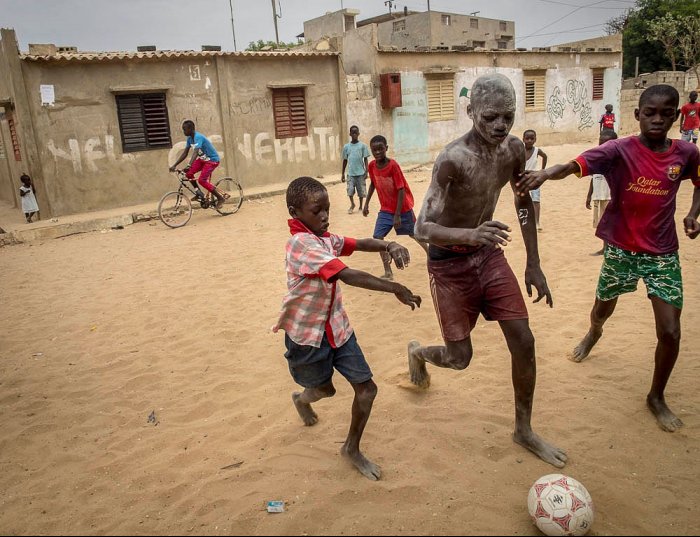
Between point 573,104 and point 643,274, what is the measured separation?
73.1 ft

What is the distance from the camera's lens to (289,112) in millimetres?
15172

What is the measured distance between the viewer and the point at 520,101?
68.8 ft

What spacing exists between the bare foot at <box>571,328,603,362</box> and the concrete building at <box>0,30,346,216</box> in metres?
11.6

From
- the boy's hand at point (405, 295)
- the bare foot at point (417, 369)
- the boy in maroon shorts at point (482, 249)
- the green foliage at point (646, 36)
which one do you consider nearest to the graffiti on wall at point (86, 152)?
the bare foot at point (417, 369)

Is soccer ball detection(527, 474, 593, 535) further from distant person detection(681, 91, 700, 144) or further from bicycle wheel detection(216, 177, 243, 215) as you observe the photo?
distant person detection(681, 91, 700, 144)

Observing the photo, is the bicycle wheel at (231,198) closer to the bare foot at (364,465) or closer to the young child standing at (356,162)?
the young child standing at (356,162)

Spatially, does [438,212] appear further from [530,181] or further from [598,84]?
[598,84]

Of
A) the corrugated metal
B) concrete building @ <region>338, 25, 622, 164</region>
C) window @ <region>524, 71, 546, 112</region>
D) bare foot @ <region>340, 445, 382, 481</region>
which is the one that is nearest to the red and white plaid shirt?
bare foot @ <region>340, 445, 382, 481</region>

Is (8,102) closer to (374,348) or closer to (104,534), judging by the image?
(374,348)

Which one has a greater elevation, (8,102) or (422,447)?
(8,102)

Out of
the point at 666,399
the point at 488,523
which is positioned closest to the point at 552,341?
the point at 666,399

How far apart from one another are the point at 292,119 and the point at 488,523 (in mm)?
14117

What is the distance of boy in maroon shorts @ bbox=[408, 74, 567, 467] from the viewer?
8.85 ft

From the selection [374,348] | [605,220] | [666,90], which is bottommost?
[374,348]
